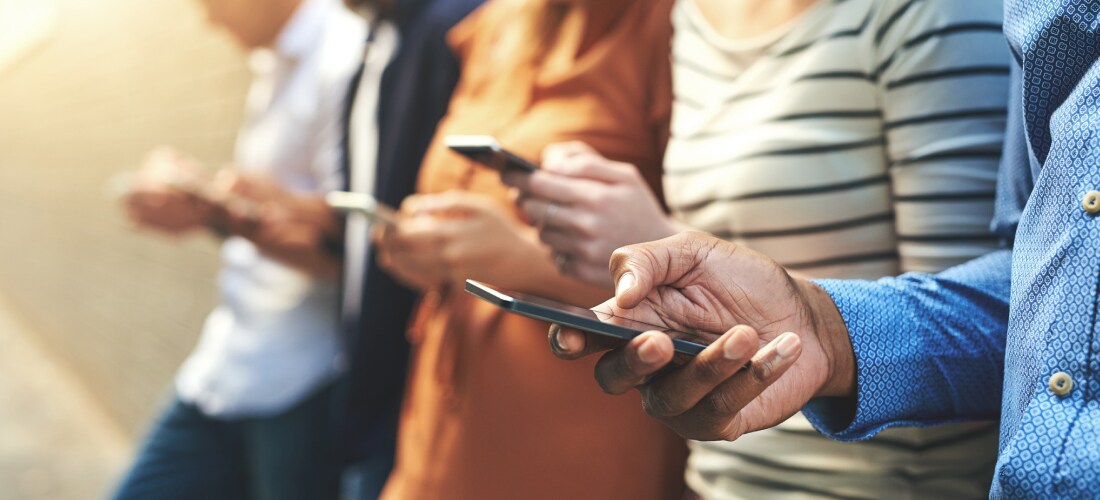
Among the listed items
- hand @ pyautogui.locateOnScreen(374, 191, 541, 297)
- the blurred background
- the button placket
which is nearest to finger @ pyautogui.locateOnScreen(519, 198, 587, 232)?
hand @ pyautogui.locateOnScreen(374, 191, 541, 297)

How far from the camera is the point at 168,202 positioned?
2.49 metres

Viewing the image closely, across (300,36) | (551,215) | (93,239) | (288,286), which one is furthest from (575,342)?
(93,239)

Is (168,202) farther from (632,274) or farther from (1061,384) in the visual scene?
(1061,384)

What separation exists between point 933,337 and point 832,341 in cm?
12

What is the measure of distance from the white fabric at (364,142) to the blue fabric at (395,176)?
0.04m

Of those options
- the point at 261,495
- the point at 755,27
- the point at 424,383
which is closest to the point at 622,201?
the point at 755,27

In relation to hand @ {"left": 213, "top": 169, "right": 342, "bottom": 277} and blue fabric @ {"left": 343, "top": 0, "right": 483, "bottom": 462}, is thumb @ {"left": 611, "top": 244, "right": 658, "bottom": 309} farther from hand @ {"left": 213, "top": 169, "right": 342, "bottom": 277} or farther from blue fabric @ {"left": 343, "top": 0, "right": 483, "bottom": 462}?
hand @ {"left": 213, "top": 169, "right": 342, "bottom": 277}

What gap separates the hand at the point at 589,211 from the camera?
119 centimetres

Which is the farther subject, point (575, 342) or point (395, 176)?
point (395, 176)

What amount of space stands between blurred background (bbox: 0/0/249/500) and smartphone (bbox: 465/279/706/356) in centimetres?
271

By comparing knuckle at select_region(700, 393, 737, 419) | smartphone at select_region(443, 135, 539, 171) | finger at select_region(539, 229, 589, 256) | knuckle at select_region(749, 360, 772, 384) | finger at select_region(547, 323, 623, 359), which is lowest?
finger at select_region(539, 229, 589, 256)

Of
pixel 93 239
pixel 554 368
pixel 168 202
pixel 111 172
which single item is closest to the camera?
pixel 554 368

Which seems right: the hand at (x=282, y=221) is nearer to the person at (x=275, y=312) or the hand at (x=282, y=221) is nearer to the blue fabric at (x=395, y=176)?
the person at (x=275, y=312)

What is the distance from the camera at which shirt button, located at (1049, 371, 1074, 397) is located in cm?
71
